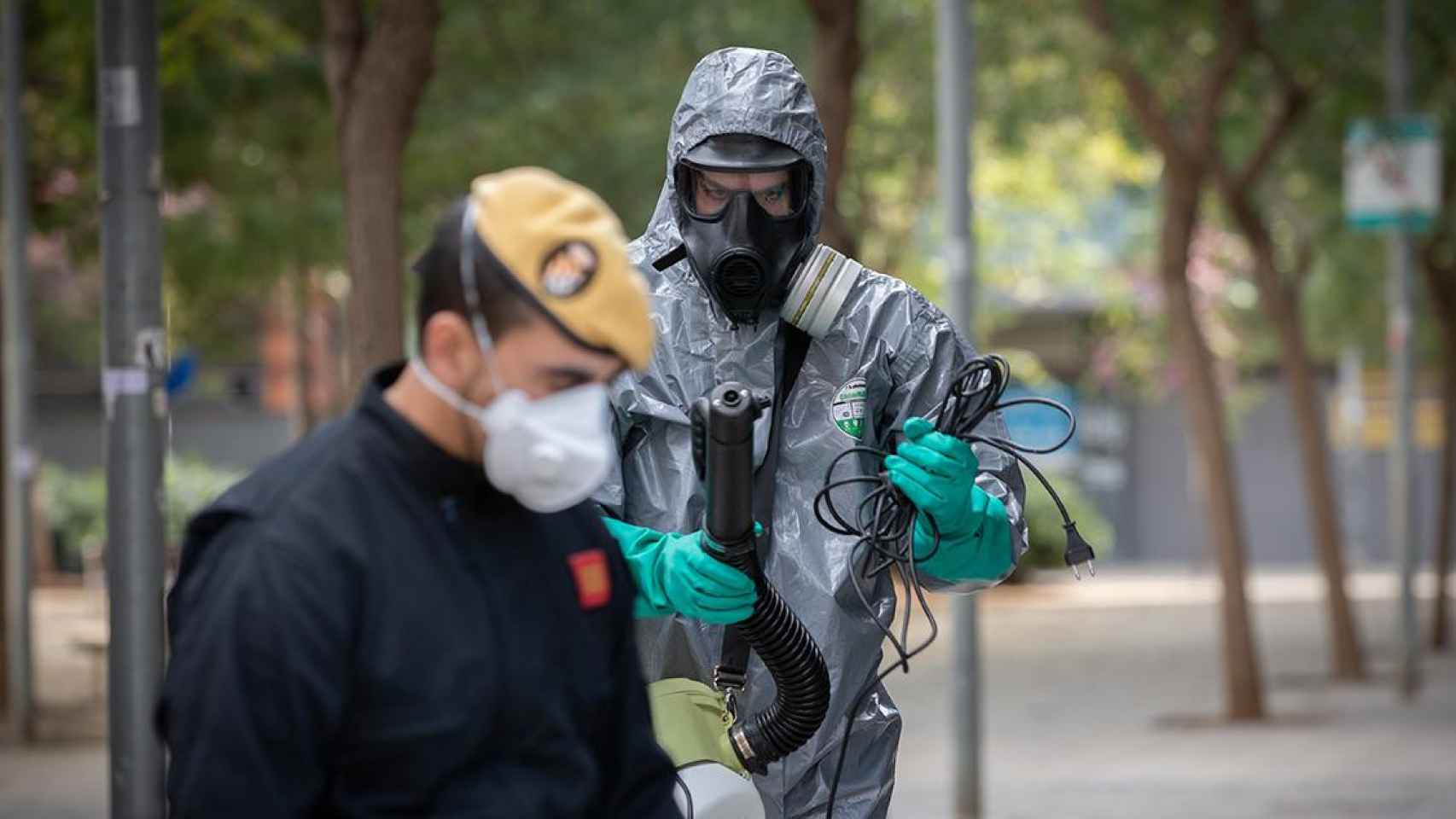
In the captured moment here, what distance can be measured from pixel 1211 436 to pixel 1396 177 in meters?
2.17

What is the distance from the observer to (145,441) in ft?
19.4

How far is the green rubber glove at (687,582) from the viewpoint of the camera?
3303mm

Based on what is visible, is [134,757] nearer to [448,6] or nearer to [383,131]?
[383,131]

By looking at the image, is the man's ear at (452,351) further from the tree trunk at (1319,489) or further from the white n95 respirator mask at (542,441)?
the tree trunk at (1319,489)

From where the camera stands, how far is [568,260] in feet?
8.08

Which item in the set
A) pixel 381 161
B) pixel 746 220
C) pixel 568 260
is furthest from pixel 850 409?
pixel 381 161

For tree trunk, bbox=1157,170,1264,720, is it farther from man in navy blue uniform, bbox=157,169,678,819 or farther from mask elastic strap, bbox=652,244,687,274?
man in navy blue uniform, bbox=157,169,678,819

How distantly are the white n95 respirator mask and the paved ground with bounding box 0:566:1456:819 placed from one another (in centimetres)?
865

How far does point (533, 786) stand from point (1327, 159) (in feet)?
60.8

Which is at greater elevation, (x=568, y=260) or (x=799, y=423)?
(x=568, y=260)

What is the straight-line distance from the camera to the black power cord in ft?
12.2

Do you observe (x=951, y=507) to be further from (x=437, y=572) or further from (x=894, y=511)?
(x=437, y=572)

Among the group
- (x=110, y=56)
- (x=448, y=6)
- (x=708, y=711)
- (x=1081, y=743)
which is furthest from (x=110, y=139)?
(x=1081, y=743)

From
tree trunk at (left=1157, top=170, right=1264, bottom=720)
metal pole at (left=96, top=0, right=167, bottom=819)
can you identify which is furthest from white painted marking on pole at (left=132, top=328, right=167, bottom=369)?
tree trunk at (left=1157, top=170, right=1264, bottom=720)
